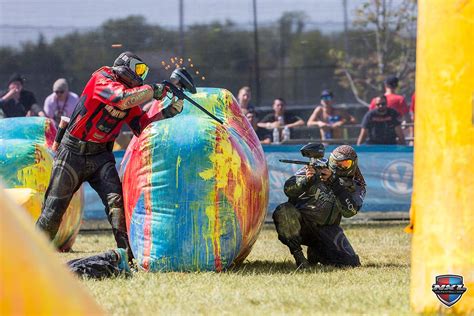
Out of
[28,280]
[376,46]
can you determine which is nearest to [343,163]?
[28,280]

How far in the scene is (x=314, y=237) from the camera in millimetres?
8812

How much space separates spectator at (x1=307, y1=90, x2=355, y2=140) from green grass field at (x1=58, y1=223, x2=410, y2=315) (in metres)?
5.57

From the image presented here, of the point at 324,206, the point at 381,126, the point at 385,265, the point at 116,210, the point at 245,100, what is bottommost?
the point at 385,265

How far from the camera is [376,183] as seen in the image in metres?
13.5

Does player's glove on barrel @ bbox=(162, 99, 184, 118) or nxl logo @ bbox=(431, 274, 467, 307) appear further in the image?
player's glove on barrel @ bbox=(162, 99, 184, 118)

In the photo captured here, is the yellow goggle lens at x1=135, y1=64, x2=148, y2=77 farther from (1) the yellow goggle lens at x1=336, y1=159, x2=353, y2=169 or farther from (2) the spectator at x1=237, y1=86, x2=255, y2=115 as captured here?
(2) the spectator at x1=237, y1=86, x2=255, y2=115

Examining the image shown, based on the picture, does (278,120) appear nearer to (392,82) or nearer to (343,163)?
(392,82)

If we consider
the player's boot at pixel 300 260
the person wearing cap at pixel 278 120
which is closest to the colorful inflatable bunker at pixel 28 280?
the player's boot at pixel 300 260

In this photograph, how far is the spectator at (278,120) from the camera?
14.8 metres

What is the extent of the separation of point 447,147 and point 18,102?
32.2 ft

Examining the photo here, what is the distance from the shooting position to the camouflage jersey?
8578mm

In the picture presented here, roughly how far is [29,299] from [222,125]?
476 centimetres

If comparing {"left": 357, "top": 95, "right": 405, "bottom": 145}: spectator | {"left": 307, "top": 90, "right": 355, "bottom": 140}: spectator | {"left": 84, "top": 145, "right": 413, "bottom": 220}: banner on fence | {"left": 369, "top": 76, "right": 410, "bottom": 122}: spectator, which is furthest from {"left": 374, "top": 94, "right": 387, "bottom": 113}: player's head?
{"left": 84, "top": 145, "right": 413, "bottom": 220}: banner on fence

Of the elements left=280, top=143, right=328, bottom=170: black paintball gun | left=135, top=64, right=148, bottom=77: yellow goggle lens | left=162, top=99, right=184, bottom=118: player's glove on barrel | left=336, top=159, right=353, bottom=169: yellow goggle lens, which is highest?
left=135, top=64, right=148, bottom=77: yellow goggle lens
